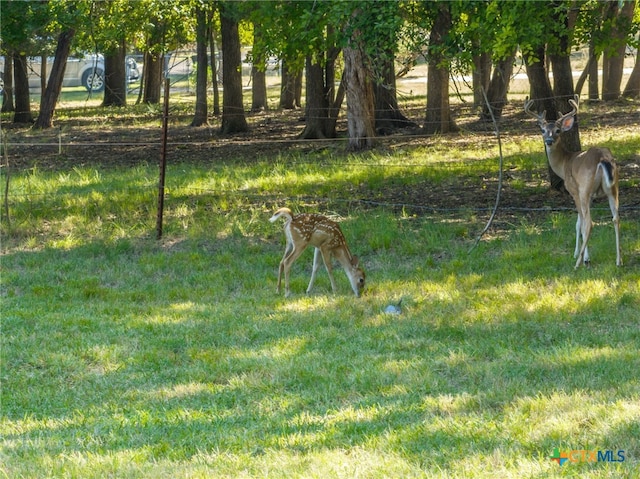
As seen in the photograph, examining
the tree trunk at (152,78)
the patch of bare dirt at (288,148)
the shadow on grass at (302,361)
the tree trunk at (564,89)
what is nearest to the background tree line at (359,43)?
the tree trunk at (564,89)

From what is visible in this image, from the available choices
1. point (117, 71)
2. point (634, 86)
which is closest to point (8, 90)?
point (117, 71)

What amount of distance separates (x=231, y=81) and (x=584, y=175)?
1519 centimetres

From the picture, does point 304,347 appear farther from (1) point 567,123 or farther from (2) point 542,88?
(2) point 542,88

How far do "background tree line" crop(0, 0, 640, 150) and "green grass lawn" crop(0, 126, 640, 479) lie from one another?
7.65ft

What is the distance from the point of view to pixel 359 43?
1294 cm

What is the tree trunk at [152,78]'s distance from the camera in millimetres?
38781

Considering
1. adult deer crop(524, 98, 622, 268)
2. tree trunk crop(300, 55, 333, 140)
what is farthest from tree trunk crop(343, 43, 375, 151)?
adult deer crop(524, 98, 622, 268)

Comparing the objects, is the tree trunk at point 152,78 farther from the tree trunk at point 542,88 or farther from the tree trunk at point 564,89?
the tree trunk at point 564,89

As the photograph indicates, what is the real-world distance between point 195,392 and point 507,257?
5087mm

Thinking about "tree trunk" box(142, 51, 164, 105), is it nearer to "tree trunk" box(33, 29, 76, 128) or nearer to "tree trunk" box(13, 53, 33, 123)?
"tree trunk" box(13, 53, 33, 123)

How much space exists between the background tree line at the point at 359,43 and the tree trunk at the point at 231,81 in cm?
3

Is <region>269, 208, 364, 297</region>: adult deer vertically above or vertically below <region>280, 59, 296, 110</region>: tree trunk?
below

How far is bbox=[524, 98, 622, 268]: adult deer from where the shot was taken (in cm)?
1062

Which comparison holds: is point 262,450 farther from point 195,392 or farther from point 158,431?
point 195,392
